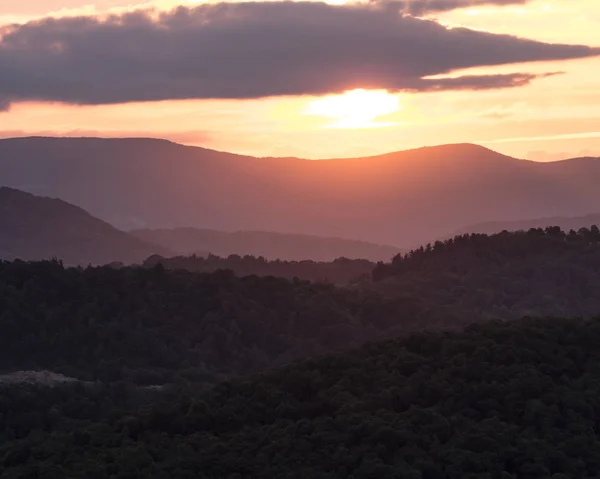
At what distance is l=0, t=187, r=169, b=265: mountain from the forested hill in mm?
68031

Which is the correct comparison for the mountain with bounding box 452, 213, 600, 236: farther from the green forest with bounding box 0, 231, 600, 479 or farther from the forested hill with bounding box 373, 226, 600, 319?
the green forest with bounding box 0, 231, 600, 479

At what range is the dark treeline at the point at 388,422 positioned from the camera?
78.2ft

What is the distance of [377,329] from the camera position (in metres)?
56.8

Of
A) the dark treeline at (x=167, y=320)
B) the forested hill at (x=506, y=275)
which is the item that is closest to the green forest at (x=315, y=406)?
the dark treeline at (x=167, y=320)

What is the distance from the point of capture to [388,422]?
2545 cm

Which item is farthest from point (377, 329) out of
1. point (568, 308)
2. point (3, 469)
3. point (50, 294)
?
point (3, 469)

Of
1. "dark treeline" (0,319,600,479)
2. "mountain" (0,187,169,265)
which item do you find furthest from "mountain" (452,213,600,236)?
"dark treeline" (0,319,600,479)

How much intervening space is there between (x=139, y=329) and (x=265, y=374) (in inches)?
974

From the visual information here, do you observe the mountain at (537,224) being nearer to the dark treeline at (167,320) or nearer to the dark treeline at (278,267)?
the dark treeline at (278,267)

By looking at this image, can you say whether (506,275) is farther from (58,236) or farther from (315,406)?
(58,236)

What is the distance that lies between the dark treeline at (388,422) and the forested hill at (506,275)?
91.0 ft

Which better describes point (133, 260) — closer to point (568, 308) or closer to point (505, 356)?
point (568, 308)

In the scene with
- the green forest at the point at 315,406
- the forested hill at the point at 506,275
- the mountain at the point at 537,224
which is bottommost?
the green forest at the point at 315,406

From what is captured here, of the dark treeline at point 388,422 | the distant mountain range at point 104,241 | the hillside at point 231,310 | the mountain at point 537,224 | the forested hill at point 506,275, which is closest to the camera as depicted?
the dark treeline at point 388,422
